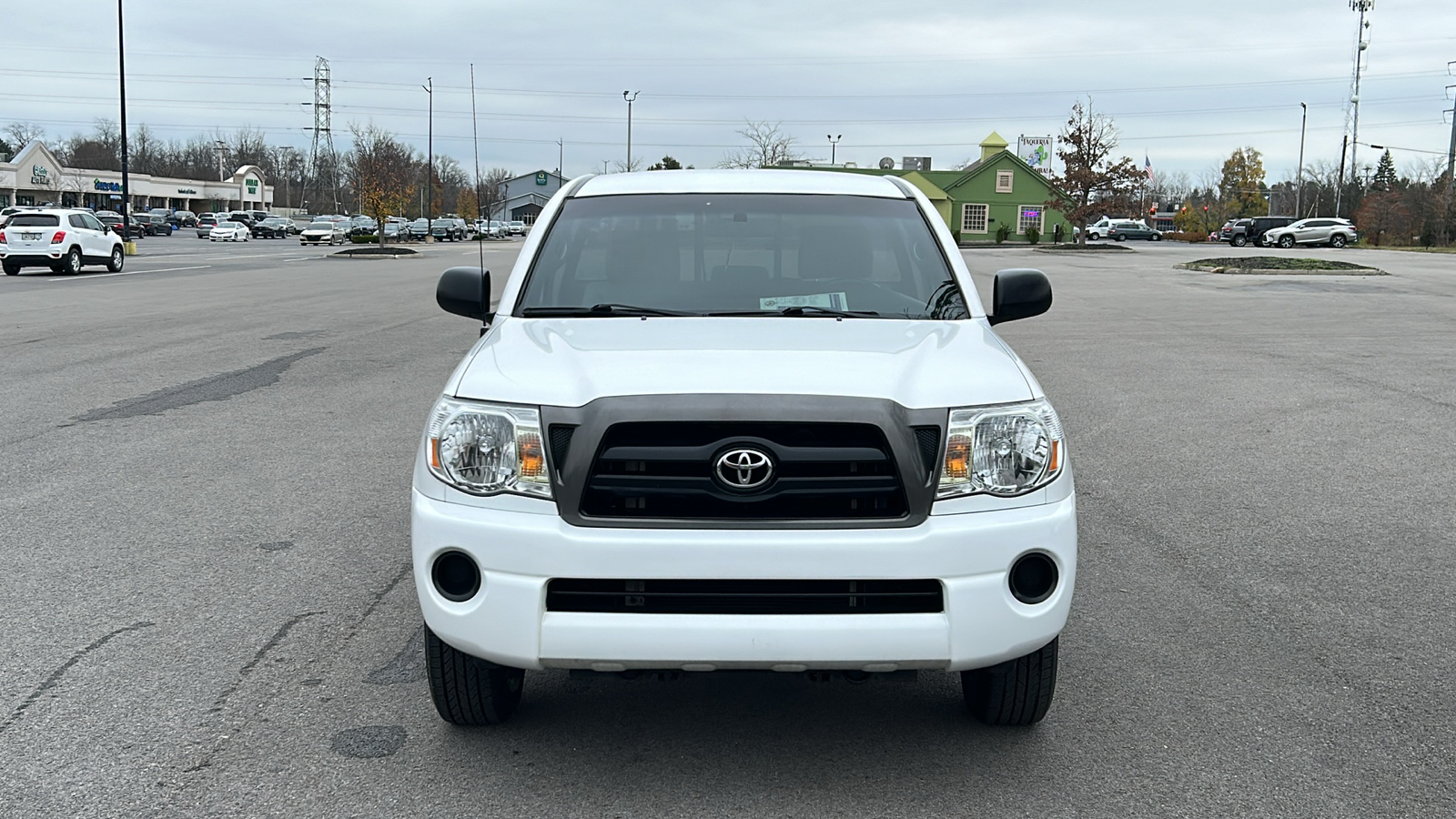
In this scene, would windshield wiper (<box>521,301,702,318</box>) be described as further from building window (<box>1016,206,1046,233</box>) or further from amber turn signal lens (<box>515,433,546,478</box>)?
building window (<box>1016,206,1046,233</box>)

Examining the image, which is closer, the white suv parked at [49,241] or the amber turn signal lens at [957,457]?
the amber turn signal lens at [957,457]

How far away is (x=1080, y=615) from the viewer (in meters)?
5.06

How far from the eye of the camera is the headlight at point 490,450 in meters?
3.41

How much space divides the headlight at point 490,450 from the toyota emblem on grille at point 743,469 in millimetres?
474

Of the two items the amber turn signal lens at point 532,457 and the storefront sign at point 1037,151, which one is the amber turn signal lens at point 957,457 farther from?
the storefront sign at point 1037,151

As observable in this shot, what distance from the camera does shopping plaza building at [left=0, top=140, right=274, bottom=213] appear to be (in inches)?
3772

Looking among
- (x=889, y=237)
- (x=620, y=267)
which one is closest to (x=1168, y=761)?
(x=889, y=237)

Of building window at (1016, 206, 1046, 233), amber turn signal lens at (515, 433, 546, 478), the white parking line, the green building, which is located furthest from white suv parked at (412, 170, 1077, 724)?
Result: building window at (1016, 206, 1046, 233)

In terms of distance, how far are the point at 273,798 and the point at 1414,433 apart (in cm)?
881

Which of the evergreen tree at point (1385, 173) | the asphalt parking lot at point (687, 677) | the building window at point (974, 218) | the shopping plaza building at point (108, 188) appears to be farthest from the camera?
the evergreen tree at point (1385, 173)

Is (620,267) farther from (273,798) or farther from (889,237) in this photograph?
(273,798)

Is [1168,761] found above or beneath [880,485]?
beneath

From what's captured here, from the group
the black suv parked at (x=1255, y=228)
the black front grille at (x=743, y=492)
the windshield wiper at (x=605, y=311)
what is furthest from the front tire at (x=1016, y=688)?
the black suv parked at (x=1255, y=228)

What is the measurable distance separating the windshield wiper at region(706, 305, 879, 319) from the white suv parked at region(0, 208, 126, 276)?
30.5 m
